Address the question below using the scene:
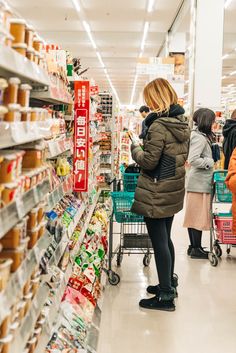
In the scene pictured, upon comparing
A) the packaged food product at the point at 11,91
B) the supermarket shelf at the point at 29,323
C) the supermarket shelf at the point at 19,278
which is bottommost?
the supermarket shelf at the point at 29,323

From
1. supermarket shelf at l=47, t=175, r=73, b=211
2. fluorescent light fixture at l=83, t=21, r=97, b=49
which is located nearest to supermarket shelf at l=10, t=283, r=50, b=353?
supermarket shelf at l=47, t=175, r=73, b=211

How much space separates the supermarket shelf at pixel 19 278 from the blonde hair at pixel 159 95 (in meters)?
1.99

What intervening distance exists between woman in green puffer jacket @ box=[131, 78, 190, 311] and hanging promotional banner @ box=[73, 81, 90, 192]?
42 centimetres

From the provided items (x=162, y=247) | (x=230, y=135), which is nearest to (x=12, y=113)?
(x=162, y=247)

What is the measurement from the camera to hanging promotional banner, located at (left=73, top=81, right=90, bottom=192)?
12.3ft

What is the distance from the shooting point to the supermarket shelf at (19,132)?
1.48 metres

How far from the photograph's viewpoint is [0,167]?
154 cm

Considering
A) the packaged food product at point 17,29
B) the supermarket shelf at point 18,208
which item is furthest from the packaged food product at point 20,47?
the supermarket shelf at point 18,208

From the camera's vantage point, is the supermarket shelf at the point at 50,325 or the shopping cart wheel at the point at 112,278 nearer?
the supermarket shelf at the point at 50,325

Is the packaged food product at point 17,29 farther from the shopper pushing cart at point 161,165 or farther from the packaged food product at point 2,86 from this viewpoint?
the shopper pushing cart at point 161,165

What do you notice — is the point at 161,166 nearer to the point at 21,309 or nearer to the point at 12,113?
the point at 21,309

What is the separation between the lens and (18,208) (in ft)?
5.29

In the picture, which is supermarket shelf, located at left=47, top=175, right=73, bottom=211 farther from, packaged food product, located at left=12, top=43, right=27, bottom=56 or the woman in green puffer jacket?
packaged food product, located at left=12, top=43, right=27, bottom=56

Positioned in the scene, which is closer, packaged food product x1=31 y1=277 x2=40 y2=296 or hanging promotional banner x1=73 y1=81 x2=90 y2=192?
packaged food product x1=31 y1=277 x2=40 y2=296
